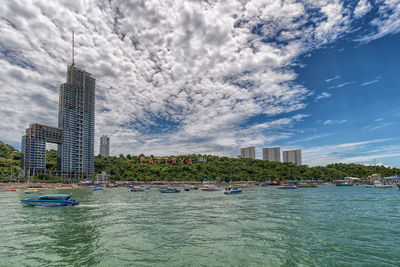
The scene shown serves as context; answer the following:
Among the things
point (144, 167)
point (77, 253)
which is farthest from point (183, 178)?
point (77, 253)

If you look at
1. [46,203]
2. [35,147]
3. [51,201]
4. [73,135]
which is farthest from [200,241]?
[73,135]

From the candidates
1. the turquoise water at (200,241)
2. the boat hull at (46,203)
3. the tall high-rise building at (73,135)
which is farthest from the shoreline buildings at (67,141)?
the turquoise water at (200,241)

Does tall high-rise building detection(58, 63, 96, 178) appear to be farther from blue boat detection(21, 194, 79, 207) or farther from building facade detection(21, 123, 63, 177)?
blue boat detection(21, 194, 79, 207)

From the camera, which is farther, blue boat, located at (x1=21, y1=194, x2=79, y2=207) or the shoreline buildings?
the shoreline buildings

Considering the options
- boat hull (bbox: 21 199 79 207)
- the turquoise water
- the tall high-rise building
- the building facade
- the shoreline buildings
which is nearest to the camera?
the turquoise water

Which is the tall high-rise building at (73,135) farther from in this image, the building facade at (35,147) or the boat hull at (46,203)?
the boat hull at (46,203)

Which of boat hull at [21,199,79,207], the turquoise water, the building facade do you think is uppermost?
the building facade

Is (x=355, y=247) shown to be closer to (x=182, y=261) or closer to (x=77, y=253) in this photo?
(x=182, y=261)

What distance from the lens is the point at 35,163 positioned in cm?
16288

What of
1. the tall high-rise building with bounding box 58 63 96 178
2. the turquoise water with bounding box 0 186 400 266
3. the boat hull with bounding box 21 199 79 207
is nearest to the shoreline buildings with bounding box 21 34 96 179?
the tall high-rise building with bounding box 58 63 96 178

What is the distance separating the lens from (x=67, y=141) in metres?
183

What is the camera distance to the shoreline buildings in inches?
6407

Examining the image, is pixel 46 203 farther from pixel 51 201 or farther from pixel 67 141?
pixel 67 141

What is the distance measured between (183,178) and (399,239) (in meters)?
167
